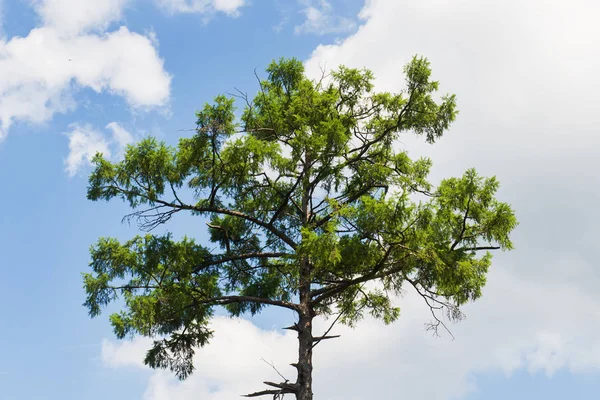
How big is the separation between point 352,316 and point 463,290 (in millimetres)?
4095

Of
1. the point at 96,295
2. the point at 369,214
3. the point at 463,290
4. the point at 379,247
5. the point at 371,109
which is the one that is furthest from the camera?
the point at 371,109

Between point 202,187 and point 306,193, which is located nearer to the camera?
point 202,187

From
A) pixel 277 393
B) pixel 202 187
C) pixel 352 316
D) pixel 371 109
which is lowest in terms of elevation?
pixel 277 393

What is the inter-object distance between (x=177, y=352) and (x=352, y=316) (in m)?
4.88

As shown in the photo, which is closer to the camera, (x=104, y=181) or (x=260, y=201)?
(x=104, y=181)

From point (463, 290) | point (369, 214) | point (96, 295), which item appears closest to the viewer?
point (369, 214)

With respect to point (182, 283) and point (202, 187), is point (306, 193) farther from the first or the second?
point (182, 283)

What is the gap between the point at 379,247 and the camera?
12.4 metres

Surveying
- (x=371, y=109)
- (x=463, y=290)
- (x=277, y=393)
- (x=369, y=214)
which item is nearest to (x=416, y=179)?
(x=371, y=109)

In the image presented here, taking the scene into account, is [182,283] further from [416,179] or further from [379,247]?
[416,179]

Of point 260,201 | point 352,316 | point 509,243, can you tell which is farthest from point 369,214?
point 352,316

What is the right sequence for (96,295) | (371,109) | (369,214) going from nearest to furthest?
(369,214) < (96,295) < (371,109)

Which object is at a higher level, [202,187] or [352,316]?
[202,187]

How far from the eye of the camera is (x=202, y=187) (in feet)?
45.8
